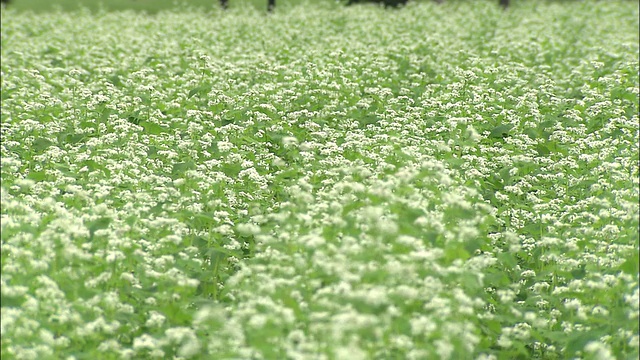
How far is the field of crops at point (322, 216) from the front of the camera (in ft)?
21.0

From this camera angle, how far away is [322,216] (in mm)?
8469

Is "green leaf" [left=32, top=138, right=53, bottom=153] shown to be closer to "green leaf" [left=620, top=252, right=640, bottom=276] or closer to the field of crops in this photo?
the field of crops

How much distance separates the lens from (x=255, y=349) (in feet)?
18.5

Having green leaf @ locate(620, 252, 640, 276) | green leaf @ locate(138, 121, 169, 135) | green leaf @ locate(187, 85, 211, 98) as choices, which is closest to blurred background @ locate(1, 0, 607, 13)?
green leaf @ locate(187, 85, 211, 98)

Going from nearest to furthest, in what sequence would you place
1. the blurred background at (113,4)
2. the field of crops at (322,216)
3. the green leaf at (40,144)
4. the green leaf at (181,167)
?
the field of crops at (322,216), the green leaf at (181,167), the green leaf at (40,144), the blurred background at (113,4)

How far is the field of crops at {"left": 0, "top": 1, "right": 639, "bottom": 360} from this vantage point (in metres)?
6.41

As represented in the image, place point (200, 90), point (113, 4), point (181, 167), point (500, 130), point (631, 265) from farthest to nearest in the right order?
point (113, 4) < point (200, 90) < point (500, 130) < point (181, 167) < point (631, 265)

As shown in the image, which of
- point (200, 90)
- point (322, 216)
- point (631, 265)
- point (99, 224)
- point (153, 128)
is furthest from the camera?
point (200, 90)

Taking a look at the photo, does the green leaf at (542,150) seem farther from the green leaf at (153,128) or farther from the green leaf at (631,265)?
the green leaf at (153,128)

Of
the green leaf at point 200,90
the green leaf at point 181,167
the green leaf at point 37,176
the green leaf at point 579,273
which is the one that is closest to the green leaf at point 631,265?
the green leaf at point 579,273

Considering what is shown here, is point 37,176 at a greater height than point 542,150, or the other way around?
point 37,176

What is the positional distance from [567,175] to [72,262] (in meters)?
6.90

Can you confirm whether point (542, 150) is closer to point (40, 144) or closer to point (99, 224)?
point (99, 224)

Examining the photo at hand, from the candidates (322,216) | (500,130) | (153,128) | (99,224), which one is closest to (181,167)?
(153,128)
